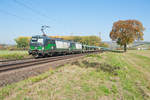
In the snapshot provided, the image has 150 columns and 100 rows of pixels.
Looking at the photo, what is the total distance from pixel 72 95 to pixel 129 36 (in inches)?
1801

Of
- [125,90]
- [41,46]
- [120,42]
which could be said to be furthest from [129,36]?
[125,90]

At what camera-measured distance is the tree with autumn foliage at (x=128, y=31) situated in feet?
145

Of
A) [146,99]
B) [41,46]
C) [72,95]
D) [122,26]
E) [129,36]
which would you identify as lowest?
[146,99]

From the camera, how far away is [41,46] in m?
19.0

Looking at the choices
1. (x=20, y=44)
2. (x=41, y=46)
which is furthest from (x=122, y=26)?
(x=20, y=44)

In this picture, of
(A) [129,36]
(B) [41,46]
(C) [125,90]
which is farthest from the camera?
(A) [129,36]

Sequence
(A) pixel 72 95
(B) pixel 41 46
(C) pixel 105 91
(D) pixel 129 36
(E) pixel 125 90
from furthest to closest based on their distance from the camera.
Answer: (D) pixel 129 36, (B) pixel 41 46, (E) pixel 125 90, (C) pixel 105 91, (A) pixel 72 95

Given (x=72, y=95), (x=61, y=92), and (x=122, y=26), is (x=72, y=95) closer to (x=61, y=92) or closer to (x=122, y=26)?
(x=61, y=92)

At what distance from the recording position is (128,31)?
147 feet

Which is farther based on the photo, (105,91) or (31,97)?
(105,91)

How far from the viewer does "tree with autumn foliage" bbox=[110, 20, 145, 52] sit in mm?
44263

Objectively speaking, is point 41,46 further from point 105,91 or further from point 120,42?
point 120,42

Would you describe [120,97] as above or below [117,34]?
below

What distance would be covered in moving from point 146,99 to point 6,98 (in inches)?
216
